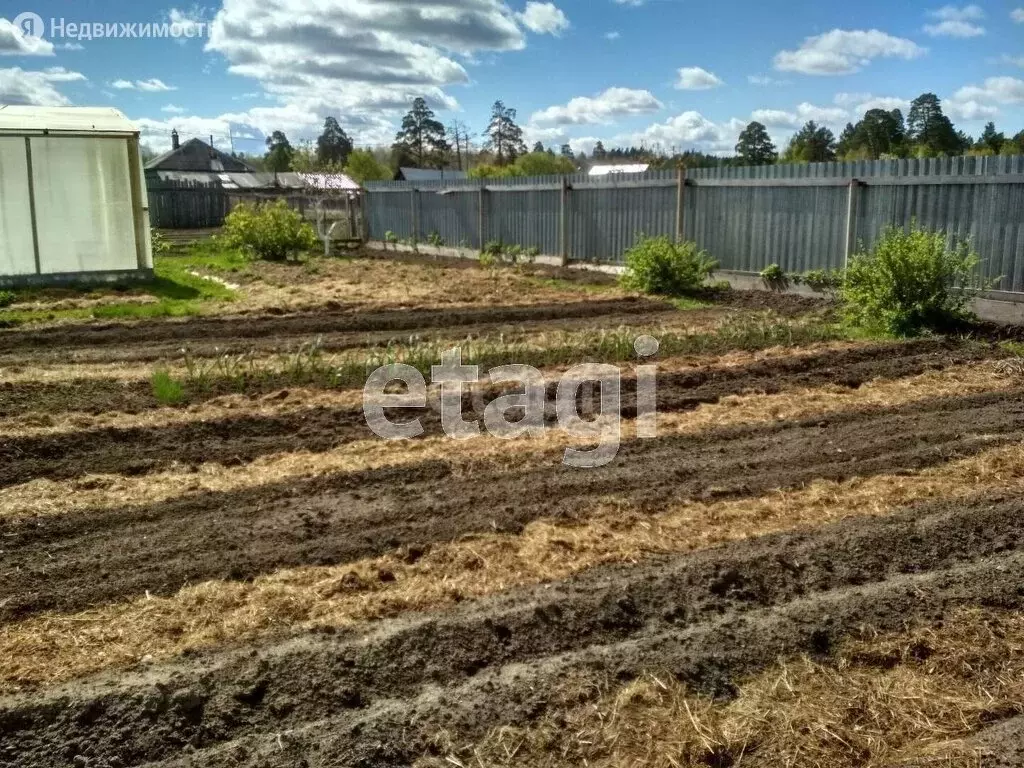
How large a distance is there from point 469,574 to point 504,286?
39.7 ft

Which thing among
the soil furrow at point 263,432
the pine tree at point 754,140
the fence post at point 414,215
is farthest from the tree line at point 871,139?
the soil furrow at point 263,432

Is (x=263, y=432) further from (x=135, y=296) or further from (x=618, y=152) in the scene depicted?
(x=618, y=152)

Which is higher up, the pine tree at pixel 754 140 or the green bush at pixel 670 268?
the pine tree at pixel 754 140

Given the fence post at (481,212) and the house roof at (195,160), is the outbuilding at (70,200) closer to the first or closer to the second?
the fence post at (481,212)

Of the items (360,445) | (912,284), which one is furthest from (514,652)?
(912,284)

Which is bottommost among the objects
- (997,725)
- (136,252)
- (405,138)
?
(997,725)

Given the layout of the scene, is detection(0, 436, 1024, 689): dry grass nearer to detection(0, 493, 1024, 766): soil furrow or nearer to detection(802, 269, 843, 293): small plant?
detection(0, 493, 1024, 766): soil furrow

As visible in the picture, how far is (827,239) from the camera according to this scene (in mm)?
13570

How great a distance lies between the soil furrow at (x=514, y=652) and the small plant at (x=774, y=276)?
32.6ft

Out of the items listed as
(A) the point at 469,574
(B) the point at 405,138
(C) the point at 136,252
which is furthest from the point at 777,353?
(B) the point at 405,138

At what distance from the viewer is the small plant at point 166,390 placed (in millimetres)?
7742

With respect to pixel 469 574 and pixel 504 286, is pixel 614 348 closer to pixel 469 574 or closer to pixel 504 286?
pixel 469 574

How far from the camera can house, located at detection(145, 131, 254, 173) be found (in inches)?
2263

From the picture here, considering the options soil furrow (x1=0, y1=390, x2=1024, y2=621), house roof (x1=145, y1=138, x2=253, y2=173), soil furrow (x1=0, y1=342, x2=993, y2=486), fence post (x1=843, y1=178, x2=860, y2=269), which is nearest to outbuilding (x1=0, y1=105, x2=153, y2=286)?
soil furrow (x1=0, y1=342, x2=993, y2=486)
